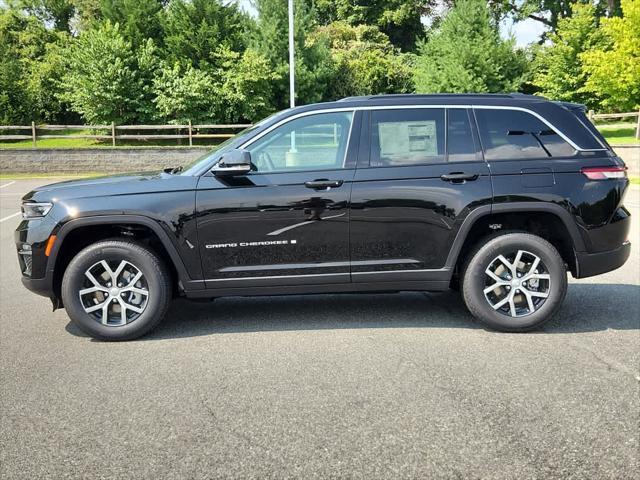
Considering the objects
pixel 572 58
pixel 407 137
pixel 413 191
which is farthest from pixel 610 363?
pixel 572 58

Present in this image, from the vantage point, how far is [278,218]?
474 cm

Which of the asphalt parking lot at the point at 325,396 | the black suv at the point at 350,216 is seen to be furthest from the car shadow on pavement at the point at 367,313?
the black suv at the point at 350,216

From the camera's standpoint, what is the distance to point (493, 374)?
3973 mm

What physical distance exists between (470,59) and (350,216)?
3401 cm

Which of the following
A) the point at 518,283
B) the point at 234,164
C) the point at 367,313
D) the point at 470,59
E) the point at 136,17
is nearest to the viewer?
the point at 234,164

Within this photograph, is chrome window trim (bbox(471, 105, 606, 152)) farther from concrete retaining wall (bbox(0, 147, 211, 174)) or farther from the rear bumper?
concrete retaining wall (bbox(0, 147, 211, 174))

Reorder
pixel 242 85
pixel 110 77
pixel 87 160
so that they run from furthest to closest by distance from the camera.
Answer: pixel 242 85 → pixel 110 77 → pixel 87 160

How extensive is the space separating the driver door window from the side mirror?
18cm

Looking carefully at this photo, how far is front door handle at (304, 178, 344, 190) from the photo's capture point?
4.76 meters

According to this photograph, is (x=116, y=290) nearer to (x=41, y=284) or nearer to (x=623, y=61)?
(x=41, y=284)

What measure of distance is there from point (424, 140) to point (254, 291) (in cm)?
186

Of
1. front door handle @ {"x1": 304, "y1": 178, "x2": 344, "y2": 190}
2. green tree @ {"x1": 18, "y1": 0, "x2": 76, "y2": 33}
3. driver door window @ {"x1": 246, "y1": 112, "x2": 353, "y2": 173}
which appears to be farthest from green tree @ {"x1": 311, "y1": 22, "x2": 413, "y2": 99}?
front door handle @ {"x1": 304, "y1": 178, "x2": 344, "y2": 190}

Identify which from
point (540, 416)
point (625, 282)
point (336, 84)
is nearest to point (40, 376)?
point (540, 416)

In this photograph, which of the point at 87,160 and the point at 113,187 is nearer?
the point at 113,187
